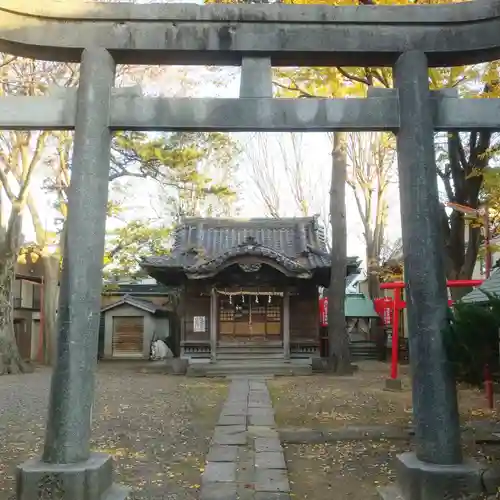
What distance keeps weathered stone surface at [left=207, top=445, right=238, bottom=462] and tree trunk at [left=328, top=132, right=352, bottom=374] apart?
11.7 meters

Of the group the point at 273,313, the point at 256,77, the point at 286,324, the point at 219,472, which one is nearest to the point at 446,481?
the point at 219,472

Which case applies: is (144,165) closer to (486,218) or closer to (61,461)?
(486,218)

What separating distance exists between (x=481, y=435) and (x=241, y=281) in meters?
13.0

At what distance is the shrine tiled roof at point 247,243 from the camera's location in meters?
18.8

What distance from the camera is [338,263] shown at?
62.4 ft

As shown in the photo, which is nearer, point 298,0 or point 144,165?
point 298,0

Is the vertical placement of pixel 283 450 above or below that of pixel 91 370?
below

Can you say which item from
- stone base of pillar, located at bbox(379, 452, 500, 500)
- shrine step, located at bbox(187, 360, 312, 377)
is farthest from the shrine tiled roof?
stone base of pillar, located at bbox(379, 452, 500, 500)

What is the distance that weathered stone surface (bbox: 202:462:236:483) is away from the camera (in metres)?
5.89

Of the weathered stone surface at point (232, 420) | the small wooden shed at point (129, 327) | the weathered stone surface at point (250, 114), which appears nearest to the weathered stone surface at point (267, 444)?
the weathered stone surface at point (232, 420)

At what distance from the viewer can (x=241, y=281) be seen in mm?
20016

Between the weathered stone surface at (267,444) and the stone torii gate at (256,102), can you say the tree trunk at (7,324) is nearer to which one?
Answer: the weathered stone surface at (267,444)

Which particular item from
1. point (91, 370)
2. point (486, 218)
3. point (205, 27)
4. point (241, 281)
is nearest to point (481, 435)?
point (91, 370)

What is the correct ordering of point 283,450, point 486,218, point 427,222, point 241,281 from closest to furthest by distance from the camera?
point 427,222
point 283,450
point 486,218
point 241,281
